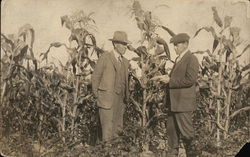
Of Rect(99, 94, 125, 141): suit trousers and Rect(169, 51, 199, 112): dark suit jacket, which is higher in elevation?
Rect(169, 51, 199, 112): dark suit jacket

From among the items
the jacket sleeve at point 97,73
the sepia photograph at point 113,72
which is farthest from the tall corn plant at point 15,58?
the jacket sleeve at point 97,73

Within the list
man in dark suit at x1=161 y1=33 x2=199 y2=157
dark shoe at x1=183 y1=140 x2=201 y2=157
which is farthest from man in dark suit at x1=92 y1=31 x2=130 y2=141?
dark shoe at x1=183 y1=140 x2=201 y2=157

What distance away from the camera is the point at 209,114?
5.44 m

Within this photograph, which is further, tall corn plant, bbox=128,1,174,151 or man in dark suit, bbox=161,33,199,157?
tall corn plant, bbox=128,1,174,151

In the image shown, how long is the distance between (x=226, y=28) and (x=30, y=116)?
7.42 feet

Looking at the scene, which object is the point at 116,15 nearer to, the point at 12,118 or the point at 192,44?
the point at 192,44

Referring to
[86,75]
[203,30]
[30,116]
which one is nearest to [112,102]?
[86,75]

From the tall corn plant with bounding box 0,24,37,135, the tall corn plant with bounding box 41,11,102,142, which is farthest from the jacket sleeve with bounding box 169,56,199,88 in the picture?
the tall corn plant with bounding box 0,24,37,135

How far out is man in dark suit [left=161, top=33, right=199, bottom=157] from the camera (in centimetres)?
521

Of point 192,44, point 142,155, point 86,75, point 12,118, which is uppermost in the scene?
point 192,44

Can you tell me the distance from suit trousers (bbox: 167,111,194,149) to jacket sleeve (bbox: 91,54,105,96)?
82 cm

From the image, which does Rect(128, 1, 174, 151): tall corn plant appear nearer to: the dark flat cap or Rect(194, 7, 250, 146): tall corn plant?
the dark flat cap

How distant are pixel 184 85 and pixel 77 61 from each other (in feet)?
3.73

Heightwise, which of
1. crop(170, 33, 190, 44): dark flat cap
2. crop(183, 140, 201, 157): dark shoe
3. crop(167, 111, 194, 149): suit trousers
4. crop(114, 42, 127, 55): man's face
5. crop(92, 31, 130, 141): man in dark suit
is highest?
crop(170, 33, 190, 44): dark flat cap
